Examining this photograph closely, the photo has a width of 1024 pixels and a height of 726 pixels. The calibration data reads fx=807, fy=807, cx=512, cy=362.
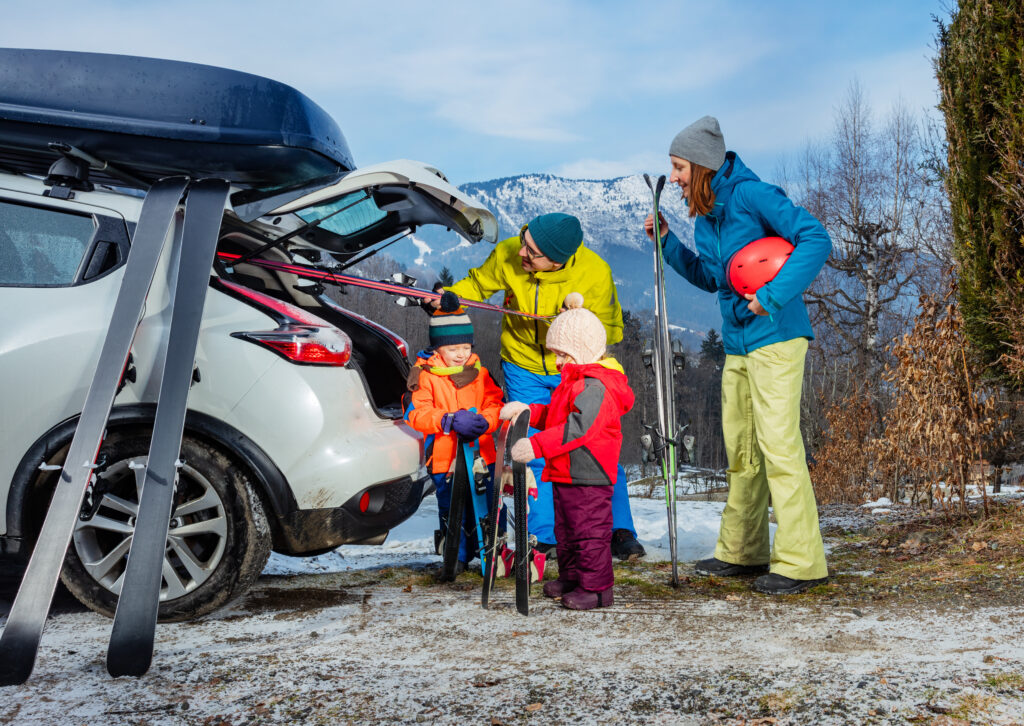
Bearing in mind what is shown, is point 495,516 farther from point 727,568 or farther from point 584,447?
point 727,568

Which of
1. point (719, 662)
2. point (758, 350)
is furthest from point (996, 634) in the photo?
point (758, 350)

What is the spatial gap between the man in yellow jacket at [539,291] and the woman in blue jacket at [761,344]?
0.65 meters

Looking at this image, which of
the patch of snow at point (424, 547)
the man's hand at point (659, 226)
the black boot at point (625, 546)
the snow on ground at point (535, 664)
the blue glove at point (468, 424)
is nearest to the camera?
the snow on ground at point (535, 664)

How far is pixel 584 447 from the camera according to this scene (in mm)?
3607

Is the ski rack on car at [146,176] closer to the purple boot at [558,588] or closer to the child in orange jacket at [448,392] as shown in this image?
the child in orange jacket at [448,392]

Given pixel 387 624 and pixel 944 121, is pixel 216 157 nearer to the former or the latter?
pixel 387 624

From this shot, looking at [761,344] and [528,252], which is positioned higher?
[528,252]

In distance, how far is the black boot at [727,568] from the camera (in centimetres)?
426

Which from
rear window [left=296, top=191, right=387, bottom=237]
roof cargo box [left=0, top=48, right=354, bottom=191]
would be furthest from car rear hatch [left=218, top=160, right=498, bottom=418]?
roof cargo box [left=0, top=48, right=354, bottom=191]

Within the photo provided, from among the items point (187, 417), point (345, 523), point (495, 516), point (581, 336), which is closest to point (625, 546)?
point (495, 516)

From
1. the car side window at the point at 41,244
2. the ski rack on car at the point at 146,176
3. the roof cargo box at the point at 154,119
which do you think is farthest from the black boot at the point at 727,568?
the car side window at the point at 41,244

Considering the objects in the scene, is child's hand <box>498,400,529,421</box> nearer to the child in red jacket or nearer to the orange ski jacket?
the child in red jacket

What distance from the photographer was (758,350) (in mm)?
3900

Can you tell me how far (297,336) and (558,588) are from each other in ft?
5.61
